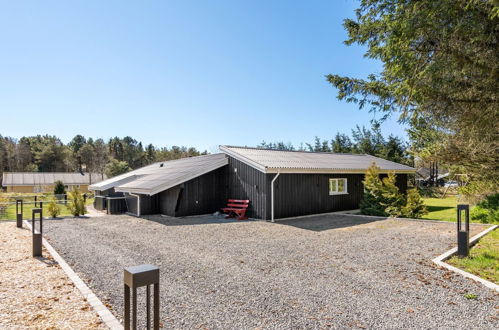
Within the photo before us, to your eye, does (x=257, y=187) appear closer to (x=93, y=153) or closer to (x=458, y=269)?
(x=458, y=269)

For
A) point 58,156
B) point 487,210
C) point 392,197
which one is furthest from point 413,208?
point 58,156

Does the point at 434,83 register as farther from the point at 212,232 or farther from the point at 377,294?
the point at 212,232

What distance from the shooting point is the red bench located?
532 inches

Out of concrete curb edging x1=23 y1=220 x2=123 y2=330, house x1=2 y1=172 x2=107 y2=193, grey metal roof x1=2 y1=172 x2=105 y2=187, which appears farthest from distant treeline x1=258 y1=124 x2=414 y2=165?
grey metal roof x1=2 y1=172 x2=105 y2=187

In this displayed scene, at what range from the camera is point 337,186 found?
15695 millimetres

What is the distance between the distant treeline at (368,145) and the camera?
3334 cm

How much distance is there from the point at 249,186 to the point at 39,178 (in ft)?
145

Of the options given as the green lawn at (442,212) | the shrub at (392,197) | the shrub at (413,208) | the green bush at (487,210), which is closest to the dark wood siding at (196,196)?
the shrub at (392,197)

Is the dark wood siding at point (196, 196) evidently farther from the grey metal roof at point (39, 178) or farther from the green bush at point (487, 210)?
the grey metal roof at point (39, 178)

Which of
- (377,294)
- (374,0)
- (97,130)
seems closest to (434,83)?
(374,0)

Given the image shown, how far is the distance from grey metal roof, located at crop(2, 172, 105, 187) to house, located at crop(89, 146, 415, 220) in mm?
35874

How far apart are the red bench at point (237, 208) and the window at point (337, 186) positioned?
15.8 feet

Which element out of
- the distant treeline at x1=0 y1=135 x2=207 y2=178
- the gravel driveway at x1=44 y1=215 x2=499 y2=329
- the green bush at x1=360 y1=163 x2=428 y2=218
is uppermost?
the distant treeline at x1=0 y1=135 x2=207 y2=178

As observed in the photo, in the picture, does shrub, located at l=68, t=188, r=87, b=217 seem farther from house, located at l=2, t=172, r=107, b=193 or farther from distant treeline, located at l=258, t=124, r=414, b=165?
distant treeline, located at l=258, t=124, r=414, b=165
